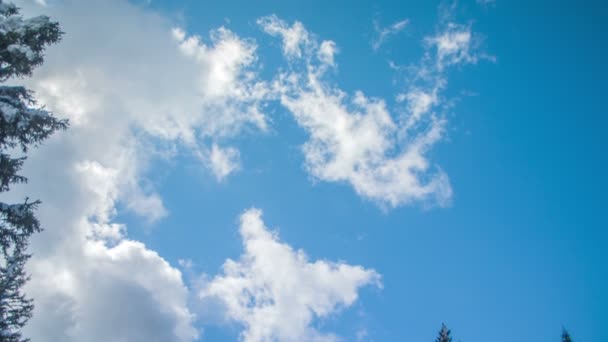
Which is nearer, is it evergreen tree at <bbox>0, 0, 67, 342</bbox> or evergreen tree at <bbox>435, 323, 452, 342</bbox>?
evergreen tree at <bbox>0, 0, 67, 342</bbox>

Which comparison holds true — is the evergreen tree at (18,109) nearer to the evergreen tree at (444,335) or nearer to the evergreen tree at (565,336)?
the evergreen tree at (444,335)

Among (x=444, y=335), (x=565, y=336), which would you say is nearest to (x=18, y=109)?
(x=444, y=335)

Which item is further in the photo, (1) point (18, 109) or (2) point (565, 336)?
(2) point (565, 336)

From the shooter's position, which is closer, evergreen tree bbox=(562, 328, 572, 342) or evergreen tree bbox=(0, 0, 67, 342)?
evergreen tree bbox=(0, 0, 67, 342)

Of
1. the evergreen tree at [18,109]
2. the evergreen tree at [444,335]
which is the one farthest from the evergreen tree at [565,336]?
the evergreen tree at [18,109]

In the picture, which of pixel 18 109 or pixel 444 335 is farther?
pixel 444 335

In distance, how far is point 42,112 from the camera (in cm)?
969

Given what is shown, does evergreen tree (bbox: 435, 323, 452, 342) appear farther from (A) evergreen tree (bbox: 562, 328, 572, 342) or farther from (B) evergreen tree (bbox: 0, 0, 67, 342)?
(B) evergreen tree (bbox: 0, 0, 67, 342)

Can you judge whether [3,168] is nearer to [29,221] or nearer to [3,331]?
[29,221]

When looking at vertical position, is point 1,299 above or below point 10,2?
below

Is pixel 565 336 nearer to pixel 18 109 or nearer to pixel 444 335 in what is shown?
pixel 444 335

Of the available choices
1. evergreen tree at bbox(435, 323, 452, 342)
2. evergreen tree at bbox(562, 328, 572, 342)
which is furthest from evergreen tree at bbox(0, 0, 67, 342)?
evergreen tree at bbox(562, 328, 572, 342)

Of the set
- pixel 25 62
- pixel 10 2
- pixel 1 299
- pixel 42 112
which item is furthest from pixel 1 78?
pixel 1 299

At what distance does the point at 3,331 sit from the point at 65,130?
1304 centimetres
